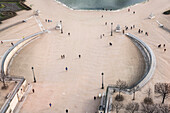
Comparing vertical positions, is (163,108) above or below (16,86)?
below

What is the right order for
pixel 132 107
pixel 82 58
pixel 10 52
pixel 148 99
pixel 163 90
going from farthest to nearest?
1. pixel 10 52
2. pixel 82 58
3. pixel 148 99
4. pixel 163 90
5. pixel 132 107

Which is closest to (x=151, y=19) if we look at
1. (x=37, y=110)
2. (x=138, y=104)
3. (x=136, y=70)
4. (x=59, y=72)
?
(x=136, y=70)

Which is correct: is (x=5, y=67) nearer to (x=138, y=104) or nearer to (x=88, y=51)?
(x=88, y=51)

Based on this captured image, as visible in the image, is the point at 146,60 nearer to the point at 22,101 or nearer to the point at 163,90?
the point at 163,90

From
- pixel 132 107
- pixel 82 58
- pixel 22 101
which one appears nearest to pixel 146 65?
pixel 82 58

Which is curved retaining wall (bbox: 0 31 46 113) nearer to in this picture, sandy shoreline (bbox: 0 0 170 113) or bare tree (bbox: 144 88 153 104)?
sandy shoreline (bbox: 0 0 170 113)

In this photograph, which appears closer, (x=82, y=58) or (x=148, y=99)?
(x=148, y=99)

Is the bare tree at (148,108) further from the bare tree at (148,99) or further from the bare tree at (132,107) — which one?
the bare tree at (132,107)
